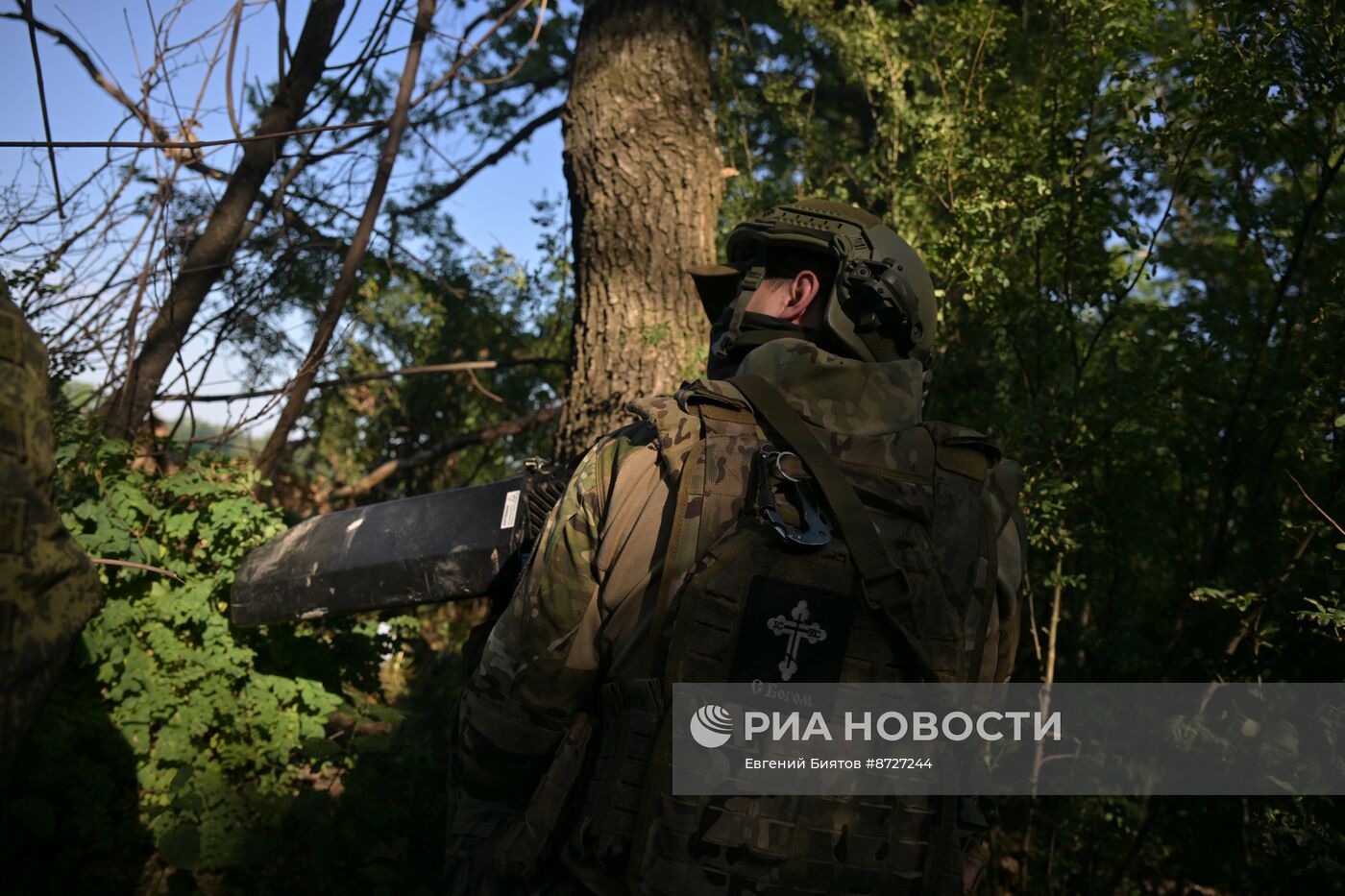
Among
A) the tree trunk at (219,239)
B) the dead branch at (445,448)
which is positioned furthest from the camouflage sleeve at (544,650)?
the dead branch at (445,448)

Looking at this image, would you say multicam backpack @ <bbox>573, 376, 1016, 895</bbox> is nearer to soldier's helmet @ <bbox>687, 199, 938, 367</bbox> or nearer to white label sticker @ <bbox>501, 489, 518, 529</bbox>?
soldier's helmet @ <bbox>687, 199, 938, 367</bbox>

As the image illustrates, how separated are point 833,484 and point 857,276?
583 mm

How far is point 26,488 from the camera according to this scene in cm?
147

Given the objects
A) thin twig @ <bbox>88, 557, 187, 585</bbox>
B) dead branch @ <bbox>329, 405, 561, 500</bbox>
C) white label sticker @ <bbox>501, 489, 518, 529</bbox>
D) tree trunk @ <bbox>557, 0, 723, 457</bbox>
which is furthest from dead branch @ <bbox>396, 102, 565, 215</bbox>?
white label sticker @ <bbox>501, 489, 518, 529</bbox>

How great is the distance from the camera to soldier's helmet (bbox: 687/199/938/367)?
2266 millimetres

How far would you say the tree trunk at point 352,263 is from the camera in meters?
4.13

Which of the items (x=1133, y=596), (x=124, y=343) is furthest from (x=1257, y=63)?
(x=124, y=343)

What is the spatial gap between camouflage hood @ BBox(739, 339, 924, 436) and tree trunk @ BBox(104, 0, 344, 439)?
2934mm

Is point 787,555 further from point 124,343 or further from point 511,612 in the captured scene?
point 124,343

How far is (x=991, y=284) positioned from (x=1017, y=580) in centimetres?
186

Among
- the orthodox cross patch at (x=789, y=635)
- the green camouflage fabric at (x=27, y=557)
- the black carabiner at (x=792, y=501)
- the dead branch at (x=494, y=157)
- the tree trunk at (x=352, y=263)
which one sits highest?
the dead branch at (x=494, y=157)

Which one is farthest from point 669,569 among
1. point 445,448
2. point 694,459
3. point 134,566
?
point 445,448

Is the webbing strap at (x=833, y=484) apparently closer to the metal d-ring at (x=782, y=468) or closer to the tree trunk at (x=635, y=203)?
the metal d-ring at (x=782, y=468)

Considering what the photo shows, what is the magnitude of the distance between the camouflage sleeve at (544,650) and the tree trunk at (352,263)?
231cm
